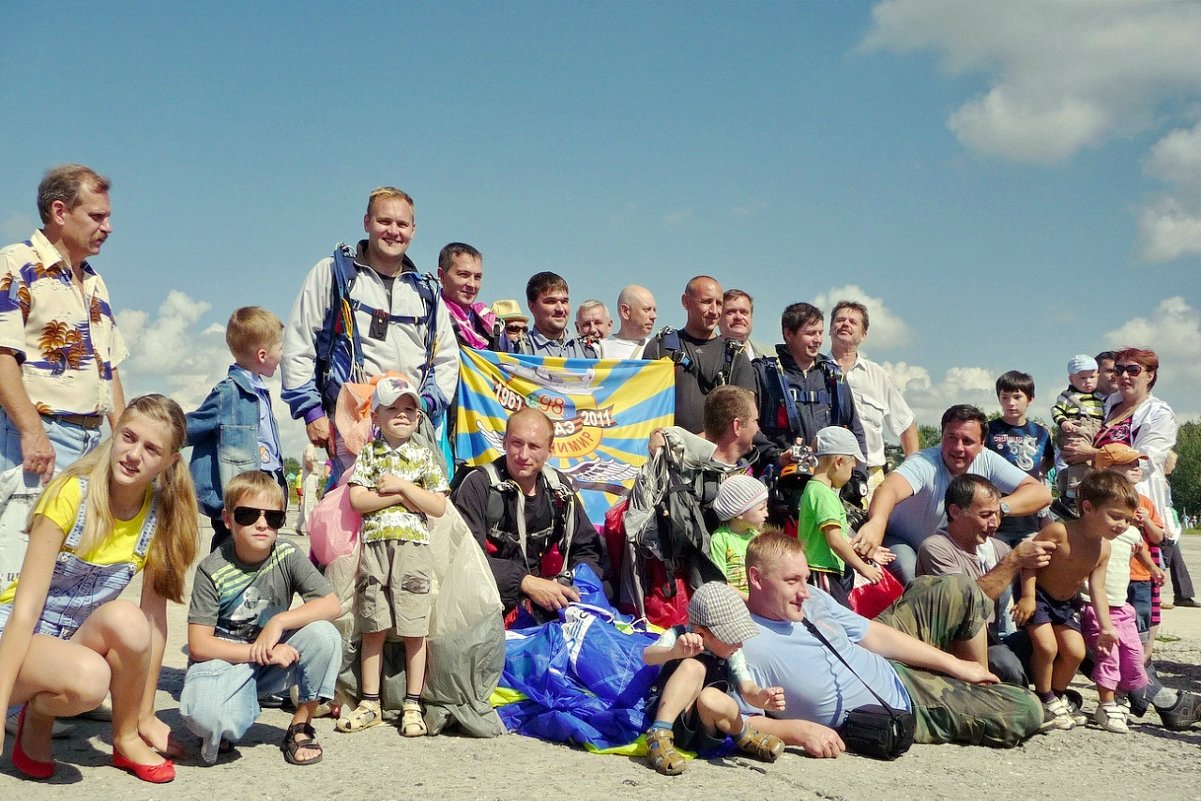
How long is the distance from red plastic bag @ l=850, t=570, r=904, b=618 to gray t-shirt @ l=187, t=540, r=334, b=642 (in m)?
3.01

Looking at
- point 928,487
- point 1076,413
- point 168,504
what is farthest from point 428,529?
point 1076,413

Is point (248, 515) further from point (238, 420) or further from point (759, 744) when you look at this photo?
point (759, 744)

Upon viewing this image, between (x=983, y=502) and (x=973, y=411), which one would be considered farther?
(x=973, y=411)

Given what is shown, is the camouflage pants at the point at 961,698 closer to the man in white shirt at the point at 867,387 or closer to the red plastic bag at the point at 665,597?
the red plastic bag at the point at 665,597

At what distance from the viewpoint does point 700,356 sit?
7.20 metres

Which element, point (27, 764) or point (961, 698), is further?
point (961, 698)

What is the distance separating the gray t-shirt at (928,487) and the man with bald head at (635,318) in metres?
2.44

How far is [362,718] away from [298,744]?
0.57 metres

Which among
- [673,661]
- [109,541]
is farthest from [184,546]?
[673,661]

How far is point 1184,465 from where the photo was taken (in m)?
70.3

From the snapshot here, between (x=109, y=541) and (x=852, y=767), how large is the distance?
314cm

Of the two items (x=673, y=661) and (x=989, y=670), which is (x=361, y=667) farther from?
(x=989, y=670)

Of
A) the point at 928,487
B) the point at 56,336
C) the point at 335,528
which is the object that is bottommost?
the point at 335,528

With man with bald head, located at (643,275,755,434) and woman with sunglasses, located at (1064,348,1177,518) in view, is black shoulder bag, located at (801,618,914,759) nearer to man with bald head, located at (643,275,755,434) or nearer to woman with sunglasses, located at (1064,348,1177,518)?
man with bald head, located at (643,275,755,434)
